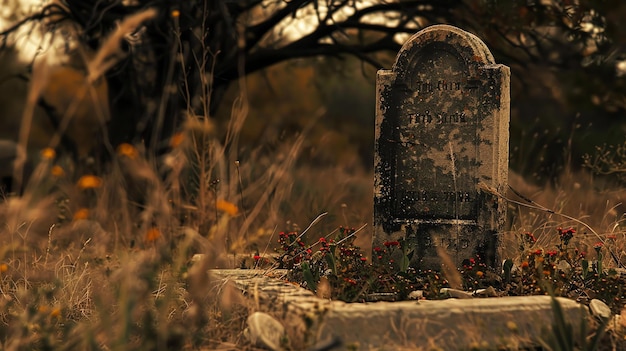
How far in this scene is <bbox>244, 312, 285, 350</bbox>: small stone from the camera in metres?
4.18

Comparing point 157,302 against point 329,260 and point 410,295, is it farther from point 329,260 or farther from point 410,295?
point 410,295

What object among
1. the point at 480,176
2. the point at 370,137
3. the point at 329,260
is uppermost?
the point at 480,176

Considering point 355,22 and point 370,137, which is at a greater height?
point 355,22

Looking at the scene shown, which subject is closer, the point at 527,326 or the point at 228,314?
the point at 527,326

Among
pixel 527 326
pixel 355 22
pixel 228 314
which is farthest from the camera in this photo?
pixel 355 22

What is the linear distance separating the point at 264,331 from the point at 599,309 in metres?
1.90

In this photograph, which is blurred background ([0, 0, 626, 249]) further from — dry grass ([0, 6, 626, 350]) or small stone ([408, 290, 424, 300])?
small stone ([408, 290, 424, 300])

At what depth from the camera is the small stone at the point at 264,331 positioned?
4.18m

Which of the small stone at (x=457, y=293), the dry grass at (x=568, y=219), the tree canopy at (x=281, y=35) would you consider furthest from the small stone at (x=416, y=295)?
the tree canopy at (x=281, y=35)

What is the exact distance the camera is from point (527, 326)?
170 inches

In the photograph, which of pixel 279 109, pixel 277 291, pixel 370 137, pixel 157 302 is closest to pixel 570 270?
pixel 277 291

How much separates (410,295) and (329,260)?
1.86 feet

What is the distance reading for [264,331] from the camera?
423 centimetres

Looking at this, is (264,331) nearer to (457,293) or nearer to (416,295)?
(416,295)
